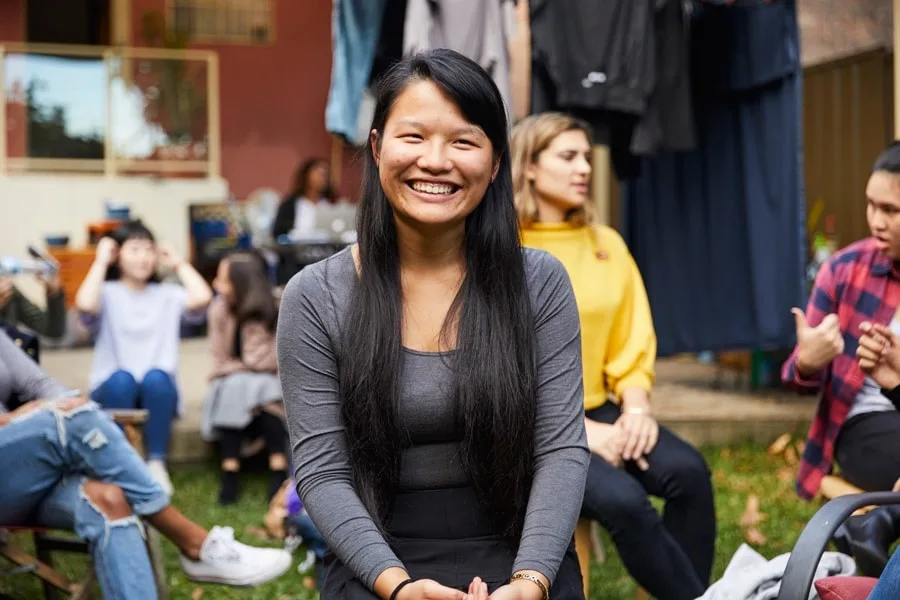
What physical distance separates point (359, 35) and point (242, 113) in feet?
25.8

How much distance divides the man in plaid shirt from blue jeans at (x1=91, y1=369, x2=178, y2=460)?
2.93m

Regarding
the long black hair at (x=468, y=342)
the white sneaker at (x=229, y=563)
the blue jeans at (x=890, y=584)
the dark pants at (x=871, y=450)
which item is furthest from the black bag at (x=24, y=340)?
the blue jeans at (x=890, y=584)

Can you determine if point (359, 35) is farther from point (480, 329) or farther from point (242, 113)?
point (242, 113)

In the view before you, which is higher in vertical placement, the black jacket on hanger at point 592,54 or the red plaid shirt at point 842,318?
the black jacket on hanger at point 592,54

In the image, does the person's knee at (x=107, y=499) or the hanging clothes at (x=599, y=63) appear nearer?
the person's knee at (x=107, y=499)

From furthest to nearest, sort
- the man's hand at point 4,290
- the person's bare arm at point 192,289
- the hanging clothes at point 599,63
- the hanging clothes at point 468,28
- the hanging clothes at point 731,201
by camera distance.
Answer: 1. the person's bare arm at point 192,289
2. the hanging clothes at point 731,201
3. the hanging clothes at point 599,63
4. the hanging clothes at point 468,28
5. the man's hand at point 4,290

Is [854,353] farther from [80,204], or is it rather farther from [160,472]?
[80,204]

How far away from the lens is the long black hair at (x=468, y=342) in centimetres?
233

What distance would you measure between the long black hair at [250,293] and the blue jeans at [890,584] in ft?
12.8

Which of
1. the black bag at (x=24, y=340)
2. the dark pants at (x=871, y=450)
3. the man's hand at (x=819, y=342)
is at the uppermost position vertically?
the man's hand at (x=819, y=342)

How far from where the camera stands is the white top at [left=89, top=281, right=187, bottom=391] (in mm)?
5512

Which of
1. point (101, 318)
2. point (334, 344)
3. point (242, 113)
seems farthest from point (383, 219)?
point (242, 113)

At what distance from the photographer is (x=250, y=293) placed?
563cm

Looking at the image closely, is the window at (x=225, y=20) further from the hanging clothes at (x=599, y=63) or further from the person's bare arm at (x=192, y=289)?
the hanging clothes at (x=599, y=63)
